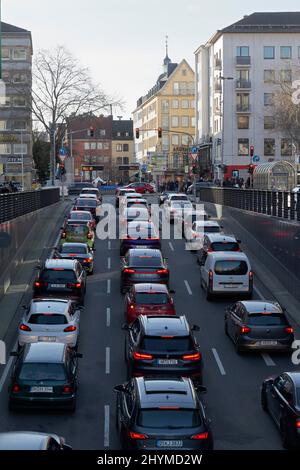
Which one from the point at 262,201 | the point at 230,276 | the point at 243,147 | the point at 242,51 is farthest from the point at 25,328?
the point at 242,51

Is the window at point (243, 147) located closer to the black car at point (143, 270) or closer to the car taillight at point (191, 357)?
the black car at point (143, 270)

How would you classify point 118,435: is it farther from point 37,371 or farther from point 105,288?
point 105,288

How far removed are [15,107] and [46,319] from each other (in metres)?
72.7

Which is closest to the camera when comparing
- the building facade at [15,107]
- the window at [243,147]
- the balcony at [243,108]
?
the balcony at [243,108]

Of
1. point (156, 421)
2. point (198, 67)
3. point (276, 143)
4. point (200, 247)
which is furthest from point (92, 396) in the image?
point (198, 67)

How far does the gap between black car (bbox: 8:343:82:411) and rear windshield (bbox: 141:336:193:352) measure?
1.98 m

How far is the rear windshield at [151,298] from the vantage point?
22406 millimetres

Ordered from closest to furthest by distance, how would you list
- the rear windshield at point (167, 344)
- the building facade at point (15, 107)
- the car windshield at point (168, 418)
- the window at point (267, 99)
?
the car windshield at point (168, 418) → the rear windshield at point (167, 344) → the window at point (267, 99) → the building facade at point (15, 107)

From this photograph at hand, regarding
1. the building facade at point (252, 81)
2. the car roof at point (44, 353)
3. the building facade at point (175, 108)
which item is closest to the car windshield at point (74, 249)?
the car roof at point (44, 353)

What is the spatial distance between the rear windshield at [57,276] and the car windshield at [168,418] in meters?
12.6

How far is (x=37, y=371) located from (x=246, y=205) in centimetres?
2748

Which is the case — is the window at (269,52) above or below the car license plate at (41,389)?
above

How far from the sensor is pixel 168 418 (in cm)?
1273

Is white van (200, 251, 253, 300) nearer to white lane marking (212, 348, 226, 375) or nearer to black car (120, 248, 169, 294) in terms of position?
black car (120, 248, 169, 294)
